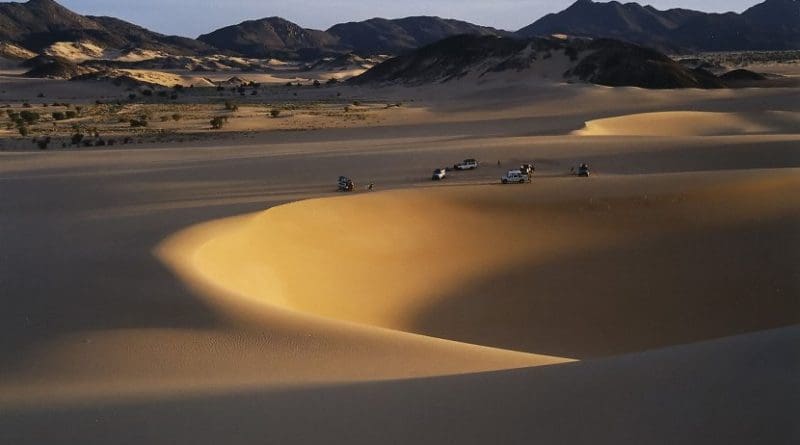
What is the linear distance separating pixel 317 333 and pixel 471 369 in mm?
2187

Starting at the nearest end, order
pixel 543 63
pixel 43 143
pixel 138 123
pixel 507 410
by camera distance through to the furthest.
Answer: pixel 507 410 → pixel 43 143 → pixel 138 123 → pixel 543 63

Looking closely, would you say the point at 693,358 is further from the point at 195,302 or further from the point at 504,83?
the point at 504,83

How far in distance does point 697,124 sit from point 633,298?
31948mm

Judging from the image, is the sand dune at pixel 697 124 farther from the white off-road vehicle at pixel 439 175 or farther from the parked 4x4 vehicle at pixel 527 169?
the white off-road vehicle at pixel 439 175

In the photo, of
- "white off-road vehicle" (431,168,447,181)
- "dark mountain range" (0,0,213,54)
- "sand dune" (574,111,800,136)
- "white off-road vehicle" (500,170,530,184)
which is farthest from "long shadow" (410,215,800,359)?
"dark mountain range" (0,0,213,54)

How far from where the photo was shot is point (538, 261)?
53.0 feet

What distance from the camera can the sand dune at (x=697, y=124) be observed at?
4044 centimetres

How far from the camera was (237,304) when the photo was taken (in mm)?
10586

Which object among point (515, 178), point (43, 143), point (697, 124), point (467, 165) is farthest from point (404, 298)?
point (697, 124)

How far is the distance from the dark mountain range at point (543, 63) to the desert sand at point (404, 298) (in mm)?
44400

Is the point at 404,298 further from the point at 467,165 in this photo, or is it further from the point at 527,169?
the point at 467,165

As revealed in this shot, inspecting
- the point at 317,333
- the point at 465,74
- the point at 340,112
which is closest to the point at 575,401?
the point at 317,333

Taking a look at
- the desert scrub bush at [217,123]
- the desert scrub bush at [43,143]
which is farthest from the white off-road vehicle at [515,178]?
the desert scrub bush at [217,123]

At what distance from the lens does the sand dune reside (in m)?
40.4
